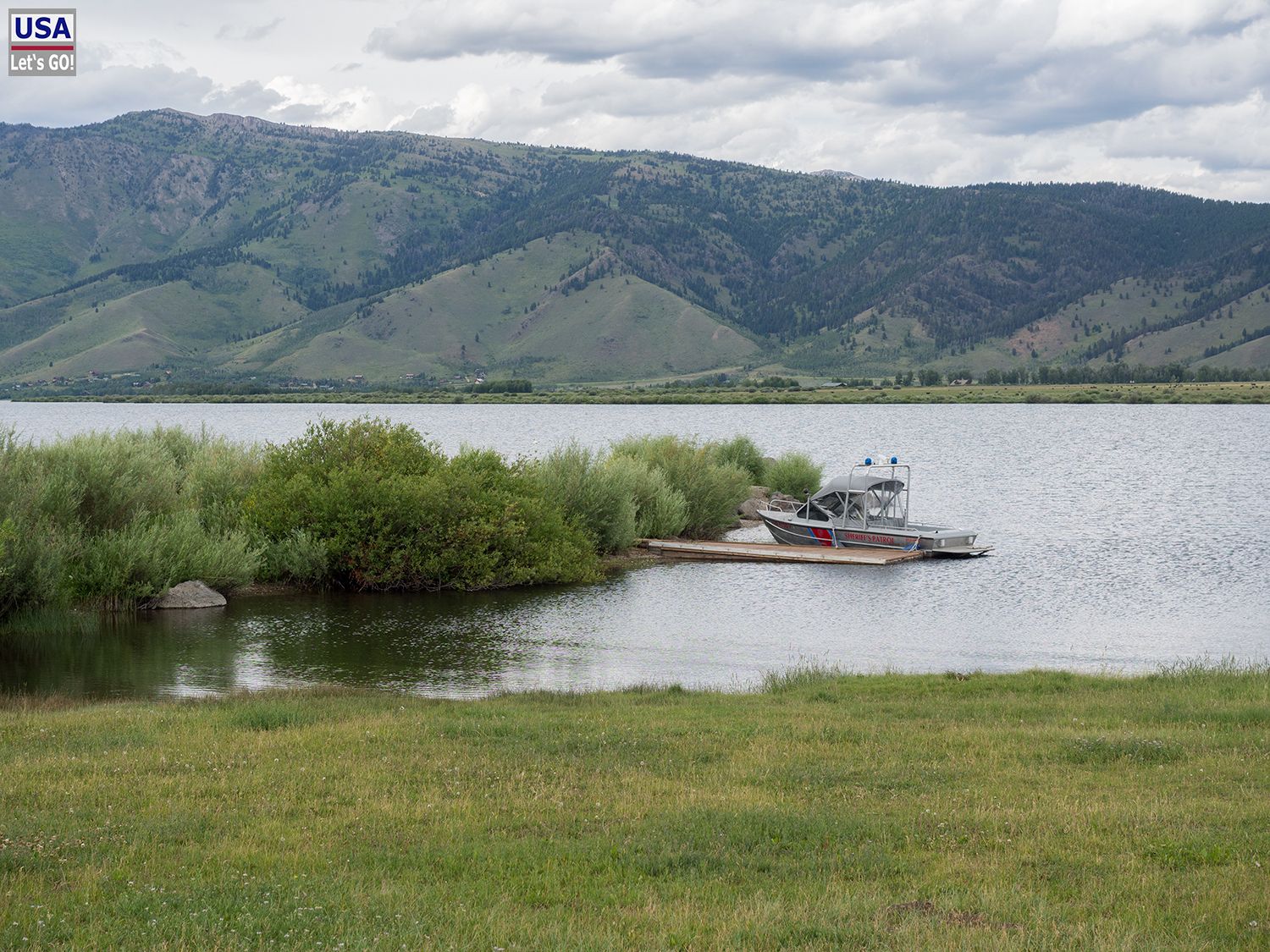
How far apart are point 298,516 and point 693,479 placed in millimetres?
19516

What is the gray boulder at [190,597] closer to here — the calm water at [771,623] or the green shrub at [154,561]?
the green shrub at [154,561]

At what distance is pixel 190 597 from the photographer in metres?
31.0

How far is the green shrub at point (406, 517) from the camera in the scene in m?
33.9

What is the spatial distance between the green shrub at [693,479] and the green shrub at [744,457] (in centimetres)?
997

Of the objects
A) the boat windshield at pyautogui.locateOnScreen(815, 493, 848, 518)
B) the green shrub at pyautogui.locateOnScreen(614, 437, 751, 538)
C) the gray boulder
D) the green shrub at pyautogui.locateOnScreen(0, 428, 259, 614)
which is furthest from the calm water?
the boat windshield at pyautogui.locateOnScreen(815, 493, 848, 518)

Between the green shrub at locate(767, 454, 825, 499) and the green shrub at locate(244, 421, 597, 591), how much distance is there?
944 inches

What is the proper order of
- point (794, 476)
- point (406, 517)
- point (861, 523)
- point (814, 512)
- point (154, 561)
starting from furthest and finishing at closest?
point (794, 476) < point (814, 512) < point (861, 523) < point (406, 517) < point (154, 561)

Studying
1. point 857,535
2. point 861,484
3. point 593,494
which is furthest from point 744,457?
point 593,494

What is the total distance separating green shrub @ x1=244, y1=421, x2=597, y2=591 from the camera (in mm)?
33938

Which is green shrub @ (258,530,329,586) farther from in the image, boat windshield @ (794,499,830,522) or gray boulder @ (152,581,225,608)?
boat windshield @ (794,499,830,522)

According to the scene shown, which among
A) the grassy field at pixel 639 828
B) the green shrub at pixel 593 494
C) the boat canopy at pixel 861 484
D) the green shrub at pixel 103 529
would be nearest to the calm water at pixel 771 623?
the green shrub at pixel 103 529

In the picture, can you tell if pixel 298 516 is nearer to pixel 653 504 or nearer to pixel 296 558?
pixel 296 558

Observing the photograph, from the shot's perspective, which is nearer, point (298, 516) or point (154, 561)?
point (154, 561)

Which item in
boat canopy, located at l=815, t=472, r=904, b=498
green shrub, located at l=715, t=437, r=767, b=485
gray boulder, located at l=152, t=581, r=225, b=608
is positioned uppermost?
green shrub, located at l=715, t=437, r=767, b=485
